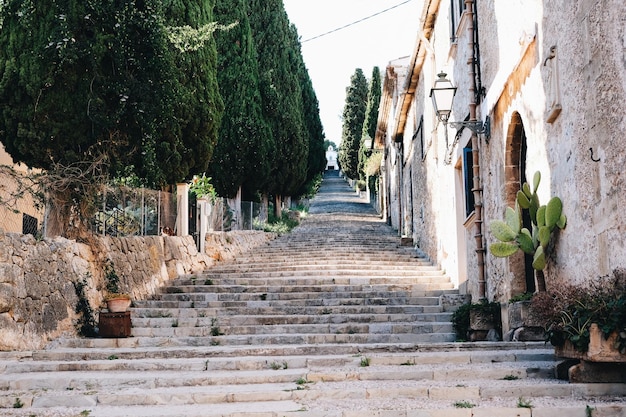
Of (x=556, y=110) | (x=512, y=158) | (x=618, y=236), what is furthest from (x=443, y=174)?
(x=618, y=236)

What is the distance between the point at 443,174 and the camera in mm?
14062

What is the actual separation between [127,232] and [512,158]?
7110 millimetres

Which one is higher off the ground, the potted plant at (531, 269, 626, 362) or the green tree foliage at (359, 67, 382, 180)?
the green tree foliage at (359, 67, 382, 180)

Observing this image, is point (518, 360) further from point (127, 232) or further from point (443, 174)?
point (127, 232)

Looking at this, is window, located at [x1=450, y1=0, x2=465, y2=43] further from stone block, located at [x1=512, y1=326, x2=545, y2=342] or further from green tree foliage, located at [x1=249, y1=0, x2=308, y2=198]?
green tree foliage, located at [x1=249, y1=0, x2=308, y2=198]

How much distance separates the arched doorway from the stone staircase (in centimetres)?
108

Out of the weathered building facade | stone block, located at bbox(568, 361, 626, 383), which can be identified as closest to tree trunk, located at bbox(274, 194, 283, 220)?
the weathered building facade

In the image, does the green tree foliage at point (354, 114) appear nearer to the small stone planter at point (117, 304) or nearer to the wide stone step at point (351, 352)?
the small stone planter at point (117, 304)

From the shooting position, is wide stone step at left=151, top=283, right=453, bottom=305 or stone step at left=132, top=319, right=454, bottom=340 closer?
stone step at left=132, top=319, right=454, bottom=340

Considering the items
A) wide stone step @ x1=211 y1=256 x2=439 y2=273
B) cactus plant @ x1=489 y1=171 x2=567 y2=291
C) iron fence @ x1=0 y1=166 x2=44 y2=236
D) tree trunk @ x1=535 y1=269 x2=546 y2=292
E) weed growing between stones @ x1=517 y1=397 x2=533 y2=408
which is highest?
iron fence @ x1=0 y1=166 x2=44 y2=236

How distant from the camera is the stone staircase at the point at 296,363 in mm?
6402

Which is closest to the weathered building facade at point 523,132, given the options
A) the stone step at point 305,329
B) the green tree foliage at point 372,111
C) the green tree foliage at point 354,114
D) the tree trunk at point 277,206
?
the stone step at point 305,329

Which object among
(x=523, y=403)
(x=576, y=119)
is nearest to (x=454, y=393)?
(x=523, y=403)

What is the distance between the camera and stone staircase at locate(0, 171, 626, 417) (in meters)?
6.40
